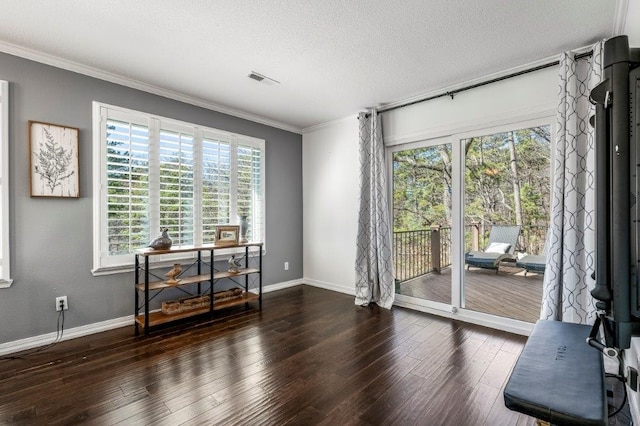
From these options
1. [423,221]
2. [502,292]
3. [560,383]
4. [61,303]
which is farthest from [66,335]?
[502,292]

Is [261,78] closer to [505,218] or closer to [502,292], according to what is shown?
[505,218]

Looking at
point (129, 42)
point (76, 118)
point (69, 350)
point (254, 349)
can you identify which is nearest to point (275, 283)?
point (254, 349)

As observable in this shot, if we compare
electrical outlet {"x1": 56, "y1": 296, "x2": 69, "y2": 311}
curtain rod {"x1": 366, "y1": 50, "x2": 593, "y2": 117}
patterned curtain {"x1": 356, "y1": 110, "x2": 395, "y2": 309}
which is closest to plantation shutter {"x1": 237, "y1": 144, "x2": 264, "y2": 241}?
patterned curtain {"x1": 356, "y1": 110, "x2": 395, "y2": 309}

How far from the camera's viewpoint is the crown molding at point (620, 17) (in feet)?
6.50

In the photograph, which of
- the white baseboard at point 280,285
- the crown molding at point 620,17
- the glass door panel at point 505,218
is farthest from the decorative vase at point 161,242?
the crown molding at point 620,17

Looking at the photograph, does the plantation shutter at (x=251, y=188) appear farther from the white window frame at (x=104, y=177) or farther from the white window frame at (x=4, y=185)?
the white window frame at (x=4, y=185)

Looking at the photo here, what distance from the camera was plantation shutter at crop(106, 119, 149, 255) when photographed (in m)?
3.06

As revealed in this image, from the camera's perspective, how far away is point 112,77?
121 inches

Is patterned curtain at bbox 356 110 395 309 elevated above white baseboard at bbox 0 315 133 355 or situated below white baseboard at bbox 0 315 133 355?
above

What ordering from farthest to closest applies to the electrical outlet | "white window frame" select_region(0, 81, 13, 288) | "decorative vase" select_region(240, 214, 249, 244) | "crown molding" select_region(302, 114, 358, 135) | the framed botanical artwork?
"crown molding" select_region(302, 114, 358, 135) → "decorative vase" select_region(240, 214, 249, 244) → the electrical outlet → the framed botanical artwork → "white window frame" select_region(0, 81, 13, 288)

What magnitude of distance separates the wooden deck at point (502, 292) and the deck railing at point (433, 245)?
22 centimetres

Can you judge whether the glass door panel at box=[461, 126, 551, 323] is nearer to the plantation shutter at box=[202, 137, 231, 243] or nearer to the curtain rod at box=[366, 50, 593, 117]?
the curtain rod at box=[366, 50, 593, 117]

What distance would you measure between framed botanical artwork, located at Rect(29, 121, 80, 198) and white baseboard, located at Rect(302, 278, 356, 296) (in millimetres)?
3220

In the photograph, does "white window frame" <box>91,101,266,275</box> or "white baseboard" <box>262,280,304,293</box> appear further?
"white baseboard" <box>262,280,304,293</box>
